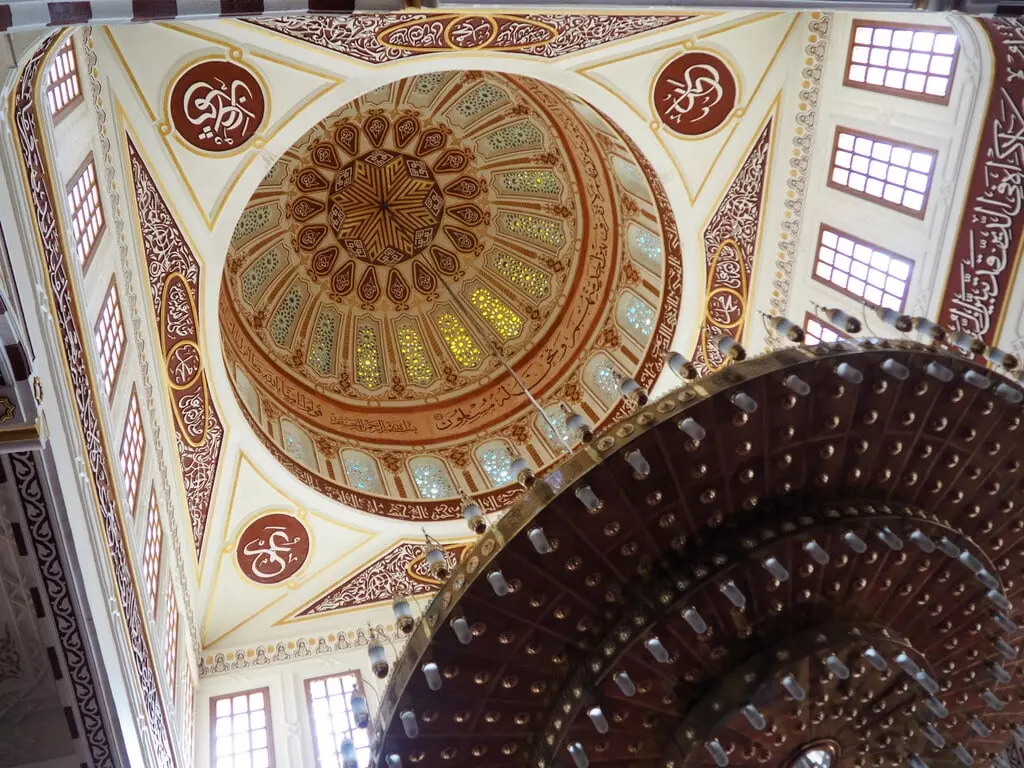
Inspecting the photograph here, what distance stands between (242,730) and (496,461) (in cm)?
443

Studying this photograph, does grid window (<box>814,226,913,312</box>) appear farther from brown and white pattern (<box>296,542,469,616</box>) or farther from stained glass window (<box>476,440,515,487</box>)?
brown and white pattern (<box>296,542,469,616</box>)

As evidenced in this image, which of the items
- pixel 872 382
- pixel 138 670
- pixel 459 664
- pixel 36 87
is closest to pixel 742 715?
pixel 459 664

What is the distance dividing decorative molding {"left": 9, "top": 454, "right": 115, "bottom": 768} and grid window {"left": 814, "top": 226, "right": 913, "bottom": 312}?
6.33 m

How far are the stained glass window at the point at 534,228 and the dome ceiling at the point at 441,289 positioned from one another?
0.02 meters

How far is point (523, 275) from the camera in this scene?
12203 mm

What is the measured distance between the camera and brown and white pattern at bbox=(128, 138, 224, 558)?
269 inches

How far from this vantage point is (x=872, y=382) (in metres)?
3.93

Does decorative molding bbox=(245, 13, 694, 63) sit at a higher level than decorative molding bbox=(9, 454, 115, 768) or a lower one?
higher

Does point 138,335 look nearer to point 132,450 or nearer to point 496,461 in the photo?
point 132,450

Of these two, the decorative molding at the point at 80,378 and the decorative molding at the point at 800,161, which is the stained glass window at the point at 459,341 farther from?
the decorative molding at the point at 80,378

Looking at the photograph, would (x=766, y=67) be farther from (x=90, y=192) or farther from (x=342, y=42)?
(x=90, y=192)

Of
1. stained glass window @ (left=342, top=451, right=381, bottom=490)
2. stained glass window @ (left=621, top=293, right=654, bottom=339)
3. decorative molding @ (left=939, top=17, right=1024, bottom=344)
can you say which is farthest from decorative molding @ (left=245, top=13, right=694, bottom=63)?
stained glass window @ (left=342, top=451, right=381, bottom=490)

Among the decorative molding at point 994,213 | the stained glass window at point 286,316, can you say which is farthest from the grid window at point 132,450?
the decorative molding at point 994,213

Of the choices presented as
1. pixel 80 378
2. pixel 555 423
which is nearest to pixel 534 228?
pixel 555 423
